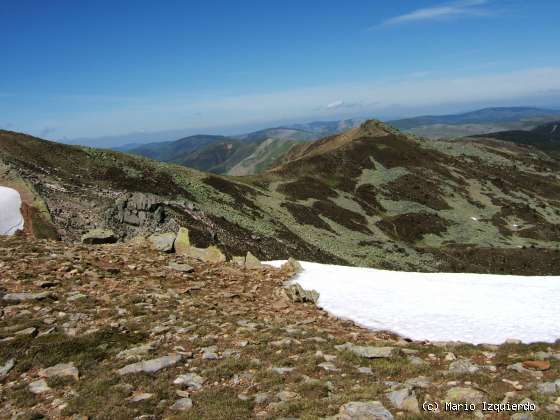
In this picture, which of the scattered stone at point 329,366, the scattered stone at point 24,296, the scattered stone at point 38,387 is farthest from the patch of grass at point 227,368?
the scattered stone at point 24,296

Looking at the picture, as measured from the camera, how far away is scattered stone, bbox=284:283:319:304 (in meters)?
17.6

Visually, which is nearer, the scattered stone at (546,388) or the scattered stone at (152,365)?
the scattered stone at (546,388)

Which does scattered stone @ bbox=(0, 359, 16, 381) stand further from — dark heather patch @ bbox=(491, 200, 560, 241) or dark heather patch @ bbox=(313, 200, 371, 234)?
dark heather patch @ bbox=(491, 200, 560, 241)

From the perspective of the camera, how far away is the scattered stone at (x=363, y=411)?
804 centimetres

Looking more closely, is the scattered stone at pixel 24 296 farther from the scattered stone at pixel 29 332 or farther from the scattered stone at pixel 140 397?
the scattered stone at pixel 140 397

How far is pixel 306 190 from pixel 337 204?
7.92m

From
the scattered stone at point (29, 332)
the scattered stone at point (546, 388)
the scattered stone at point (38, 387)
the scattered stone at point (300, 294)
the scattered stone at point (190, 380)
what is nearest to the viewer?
the scattered stone at point (546, 388)

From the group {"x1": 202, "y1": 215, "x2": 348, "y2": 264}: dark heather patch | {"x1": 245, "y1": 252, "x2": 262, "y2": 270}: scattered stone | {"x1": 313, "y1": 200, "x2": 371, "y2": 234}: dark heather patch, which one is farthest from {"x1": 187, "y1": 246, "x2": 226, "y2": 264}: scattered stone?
{"x1": 313, "y1": 200, "x2": 371, "y2": 234}: dark heather patch

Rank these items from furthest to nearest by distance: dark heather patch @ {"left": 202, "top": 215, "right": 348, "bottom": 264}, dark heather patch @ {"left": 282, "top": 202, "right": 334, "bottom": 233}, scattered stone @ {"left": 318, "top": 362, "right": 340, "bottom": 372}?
dark heather patch @ {"left": 282, "top": 202, "right": 334, "bottom": 233} < dark heather patch @ {"left": 202, "top": 215, "right": 348, "bottom": 264} < scattered stone @ {"left": 318, "top": 362, "right": 340, "bottom": 372}

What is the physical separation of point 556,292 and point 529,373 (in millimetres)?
10785

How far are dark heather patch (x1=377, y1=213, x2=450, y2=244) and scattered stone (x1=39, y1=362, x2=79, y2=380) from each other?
7712 centimetres

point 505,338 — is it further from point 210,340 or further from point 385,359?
point 210,340

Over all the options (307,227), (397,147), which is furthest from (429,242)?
(397,147)

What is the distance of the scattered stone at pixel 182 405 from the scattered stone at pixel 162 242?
1389 centimetres
